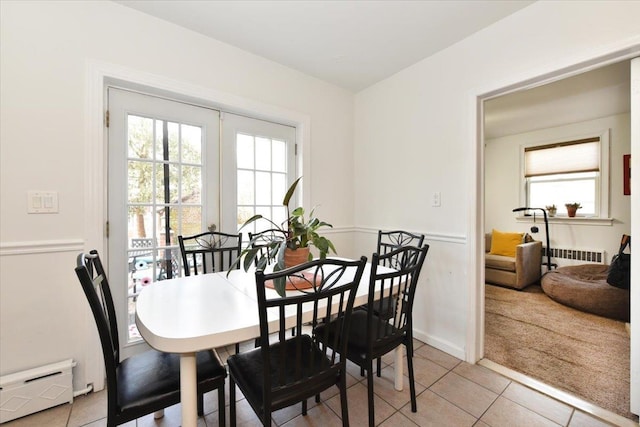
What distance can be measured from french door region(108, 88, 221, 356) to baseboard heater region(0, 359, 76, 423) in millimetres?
376

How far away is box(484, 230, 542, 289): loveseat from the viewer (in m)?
3.82

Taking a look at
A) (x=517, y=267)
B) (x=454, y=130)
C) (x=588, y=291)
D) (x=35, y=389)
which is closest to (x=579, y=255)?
(x=517, y=267)

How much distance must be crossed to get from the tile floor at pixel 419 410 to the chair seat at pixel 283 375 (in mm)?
505

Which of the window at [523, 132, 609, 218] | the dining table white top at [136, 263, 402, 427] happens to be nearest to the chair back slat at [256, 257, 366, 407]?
the dining table white top at [136, 263, 402, 427]

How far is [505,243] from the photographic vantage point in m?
4.30

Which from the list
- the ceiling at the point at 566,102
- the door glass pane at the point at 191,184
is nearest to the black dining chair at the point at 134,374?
the door glass pane at the point at 191,184

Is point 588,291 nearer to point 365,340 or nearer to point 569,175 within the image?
point 569,175

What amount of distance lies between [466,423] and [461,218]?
1.37 metres

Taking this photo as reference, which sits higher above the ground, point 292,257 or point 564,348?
point 292,257

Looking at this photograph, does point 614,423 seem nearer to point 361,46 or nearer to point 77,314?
point 361,46

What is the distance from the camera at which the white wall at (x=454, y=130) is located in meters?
1.66

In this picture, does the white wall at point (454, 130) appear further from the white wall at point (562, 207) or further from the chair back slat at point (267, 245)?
the white wall at point (562, 207)

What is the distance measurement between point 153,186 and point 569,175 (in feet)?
18.5

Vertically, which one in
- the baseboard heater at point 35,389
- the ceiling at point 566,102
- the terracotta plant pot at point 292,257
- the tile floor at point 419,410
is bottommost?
the tile floor at point 419,410
